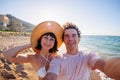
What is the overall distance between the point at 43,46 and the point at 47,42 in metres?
0.08

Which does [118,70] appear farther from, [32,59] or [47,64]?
[32,59]

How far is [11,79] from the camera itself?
5.50 metres

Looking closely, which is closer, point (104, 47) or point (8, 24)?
point (104, 47)

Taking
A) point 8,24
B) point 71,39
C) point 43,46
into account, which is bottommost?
point 43,46

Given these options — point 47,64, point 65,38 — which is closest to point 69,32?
point 65,38

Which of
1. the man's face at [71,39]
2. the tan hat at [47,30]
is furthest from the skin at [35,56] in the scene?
the man's face at [71,39]

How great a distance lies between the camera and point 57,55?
9.98 ft

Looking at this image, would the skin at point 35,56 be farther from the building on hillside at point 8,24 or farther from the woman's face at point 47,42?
the building on hillside at point 8,24

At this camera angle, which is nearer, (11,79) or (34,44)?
(34,44)

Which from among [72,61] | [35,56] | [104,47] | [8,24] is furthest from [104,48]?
[8,24]

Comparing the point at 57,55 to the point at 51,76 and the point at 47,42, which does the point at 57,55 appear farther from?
the point at 51,76

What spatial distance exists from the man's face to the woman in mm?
198

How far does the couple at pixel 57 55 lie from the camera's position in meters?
2.62

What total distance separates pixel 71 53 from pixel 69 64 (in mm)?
231
